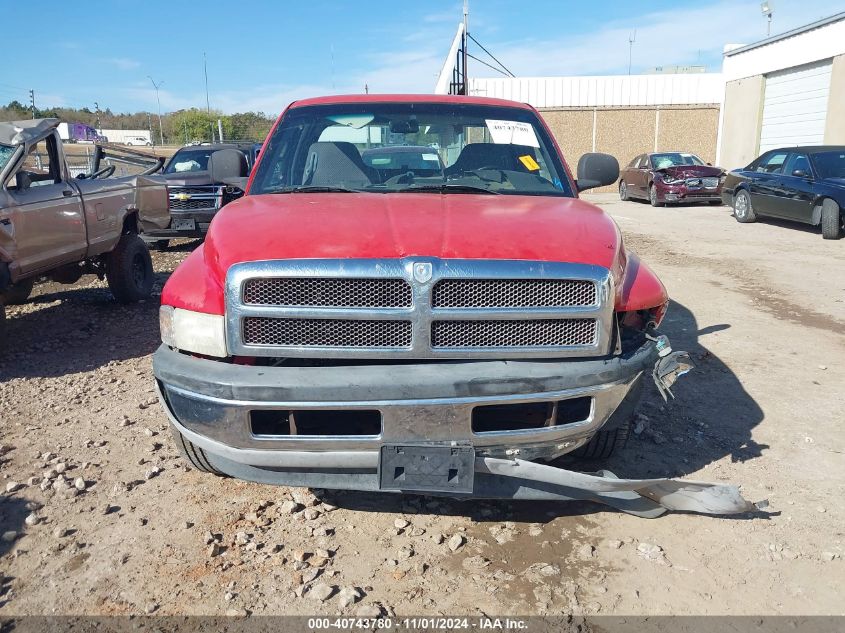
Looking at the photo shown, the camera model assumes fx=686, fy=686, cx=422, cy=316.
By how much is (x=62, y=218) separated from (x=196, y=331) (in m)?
4.62

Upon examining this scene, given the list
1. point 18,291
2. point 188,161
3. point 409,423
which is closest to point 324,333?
point 409,423

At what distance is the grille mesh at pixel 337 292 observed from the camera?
262cm

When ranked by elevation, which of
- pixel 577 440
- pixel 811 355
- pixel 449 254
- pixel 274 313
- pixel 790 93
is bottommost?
pixel 811 355

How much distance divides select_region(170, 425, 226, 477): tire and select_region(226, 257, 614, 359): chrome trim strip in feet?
2.04

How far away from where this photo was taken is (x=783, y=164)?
13.4 m

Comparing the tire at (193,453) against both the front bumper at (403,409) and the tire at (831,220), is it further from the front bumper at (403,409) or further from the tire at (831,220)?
the tire at (831,220)

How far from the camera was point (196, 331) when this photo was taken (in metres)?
2.73

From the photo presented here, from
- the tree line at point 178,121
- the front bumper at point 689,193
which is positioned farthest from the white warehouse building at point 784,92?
the tree line at point 178,121

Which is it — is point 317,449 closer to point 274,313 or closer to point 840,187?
point 274,313

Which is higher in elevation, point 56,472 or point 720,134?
point 720,134

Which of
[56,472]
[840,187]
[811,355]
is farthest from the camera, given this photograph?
[840,187]

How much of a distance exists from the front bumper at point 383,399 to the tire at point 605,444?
0.39 meters

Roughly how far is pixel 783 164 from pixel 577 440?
42.2 ft

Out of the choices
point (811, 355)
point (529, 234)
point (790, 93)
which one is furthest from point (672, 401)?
point (790, 93)
